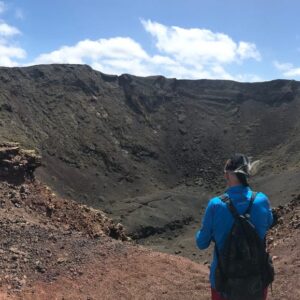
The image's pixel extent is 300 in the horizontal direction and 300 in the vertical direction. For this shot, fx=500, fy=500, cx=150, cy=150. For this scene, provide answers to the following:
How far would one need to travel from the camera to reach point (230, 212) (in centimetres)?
385

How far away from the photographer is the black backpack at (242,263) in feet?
12.3

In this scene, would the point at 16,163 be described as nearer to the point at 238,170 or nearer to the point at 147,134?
the point at 238,170

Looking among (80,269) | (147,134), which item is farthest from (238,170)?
(147,134)

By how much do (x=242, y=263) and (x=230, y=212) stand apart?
0.39 metres

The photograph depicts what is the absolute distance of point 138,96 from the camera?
170 feet

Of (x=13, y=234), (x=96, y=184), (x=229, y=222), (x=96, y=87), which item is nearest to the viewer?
(x=229, y=222)

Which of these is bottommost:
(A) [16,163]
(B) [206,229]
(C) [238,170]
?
(B) [206,229]

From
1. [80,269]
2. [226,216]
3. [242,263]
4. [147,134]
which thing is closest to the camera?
[242,263]

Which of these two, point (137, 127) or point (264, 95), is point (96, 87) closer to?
point (137, 127)

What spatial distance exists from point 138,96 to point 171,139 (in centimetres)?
692

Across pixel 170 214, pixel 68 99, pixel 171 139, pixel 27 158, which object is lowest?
pixel 170 214

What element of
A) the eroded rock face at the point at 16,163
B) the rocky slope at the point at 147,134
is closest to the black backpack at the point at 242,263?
the eroded rock face at the point at 16,163

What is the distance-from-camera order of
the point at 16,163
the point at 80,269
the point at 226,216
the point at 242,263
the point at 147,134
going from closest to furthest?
the point at 242,263 → the point at 226,216 → the point at 80,269 → the point at 16,163 → the point at 147,134

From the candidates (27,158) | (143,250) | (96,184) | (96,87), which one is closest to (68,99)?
(96,87)
